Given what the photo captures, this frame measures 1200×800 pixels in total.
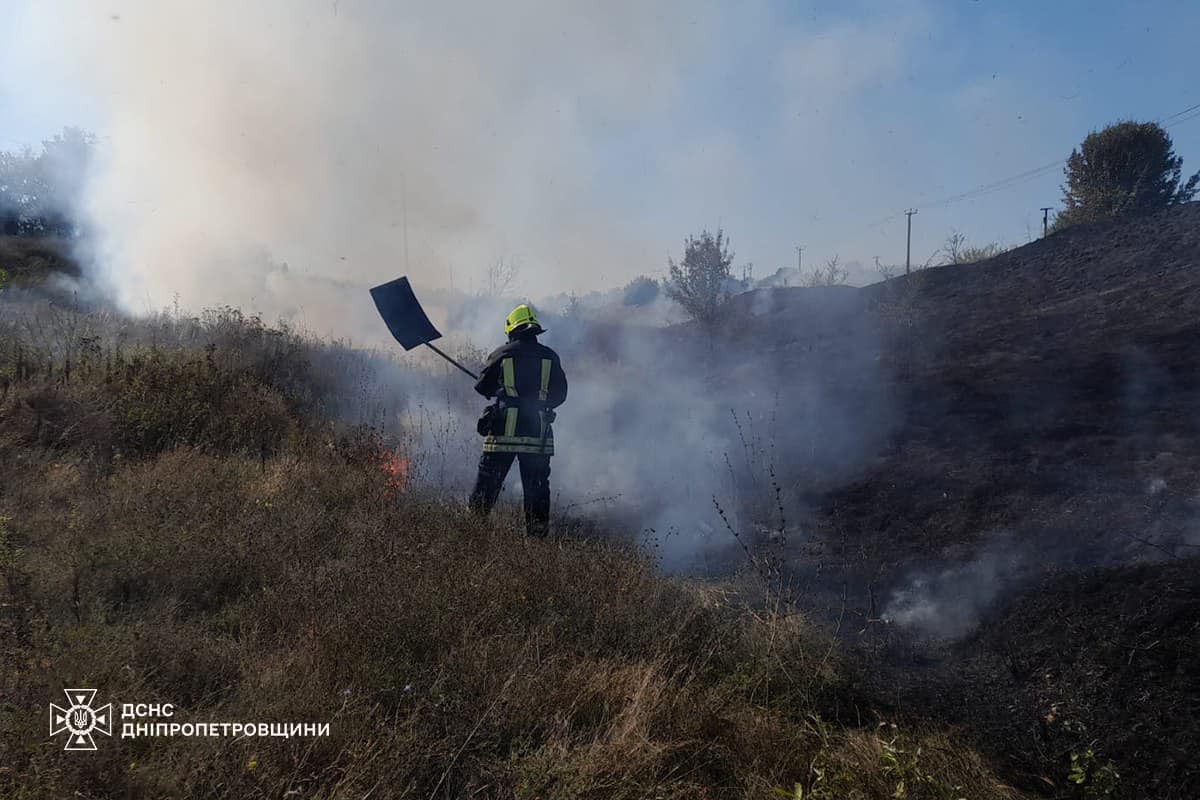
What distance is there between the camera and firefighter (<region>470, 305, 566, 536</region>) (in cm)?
533

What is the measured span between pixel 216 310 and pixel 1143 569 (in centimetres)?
1121

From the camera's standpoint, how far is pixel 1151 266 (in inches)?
448

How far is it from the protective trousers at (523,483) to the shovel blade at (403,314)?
168 cm

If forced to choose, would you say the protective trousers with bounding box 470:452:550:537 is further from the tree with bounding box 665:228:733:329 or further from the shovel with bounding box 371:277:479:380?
the tree with bounding box 665:228:733:329

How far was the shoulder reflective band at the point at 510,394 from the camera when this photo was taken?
5.36 meters

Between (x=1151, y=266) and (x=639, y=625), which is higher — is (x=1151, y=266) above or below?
above

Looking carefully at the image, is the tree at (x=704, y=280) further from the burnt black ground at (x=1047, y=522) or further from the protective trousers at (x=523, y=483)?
the protective trousers at (x=523, y=483)

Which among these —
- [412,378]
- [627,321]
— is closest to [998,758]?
[412,378]

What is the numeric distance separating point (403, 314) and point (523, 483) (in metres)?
2.28

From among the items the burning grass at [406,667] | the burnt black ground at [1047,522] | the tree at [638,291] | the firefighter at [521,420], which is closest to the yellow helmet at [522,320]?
the firefighter at [521,420]

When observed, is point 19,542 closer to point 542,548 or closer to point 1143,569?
point 542,548

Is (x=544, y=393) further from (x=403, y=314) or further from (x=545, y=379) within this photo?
(x=403, y=314)

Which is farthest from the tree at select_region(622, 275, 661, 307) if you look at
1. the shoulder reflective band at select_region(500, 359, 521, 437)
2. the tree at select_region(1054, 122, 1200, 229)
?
the shoulder reflective band at select_region(500, 359, 521, 437)

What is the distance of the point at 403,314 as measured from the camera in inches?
251
